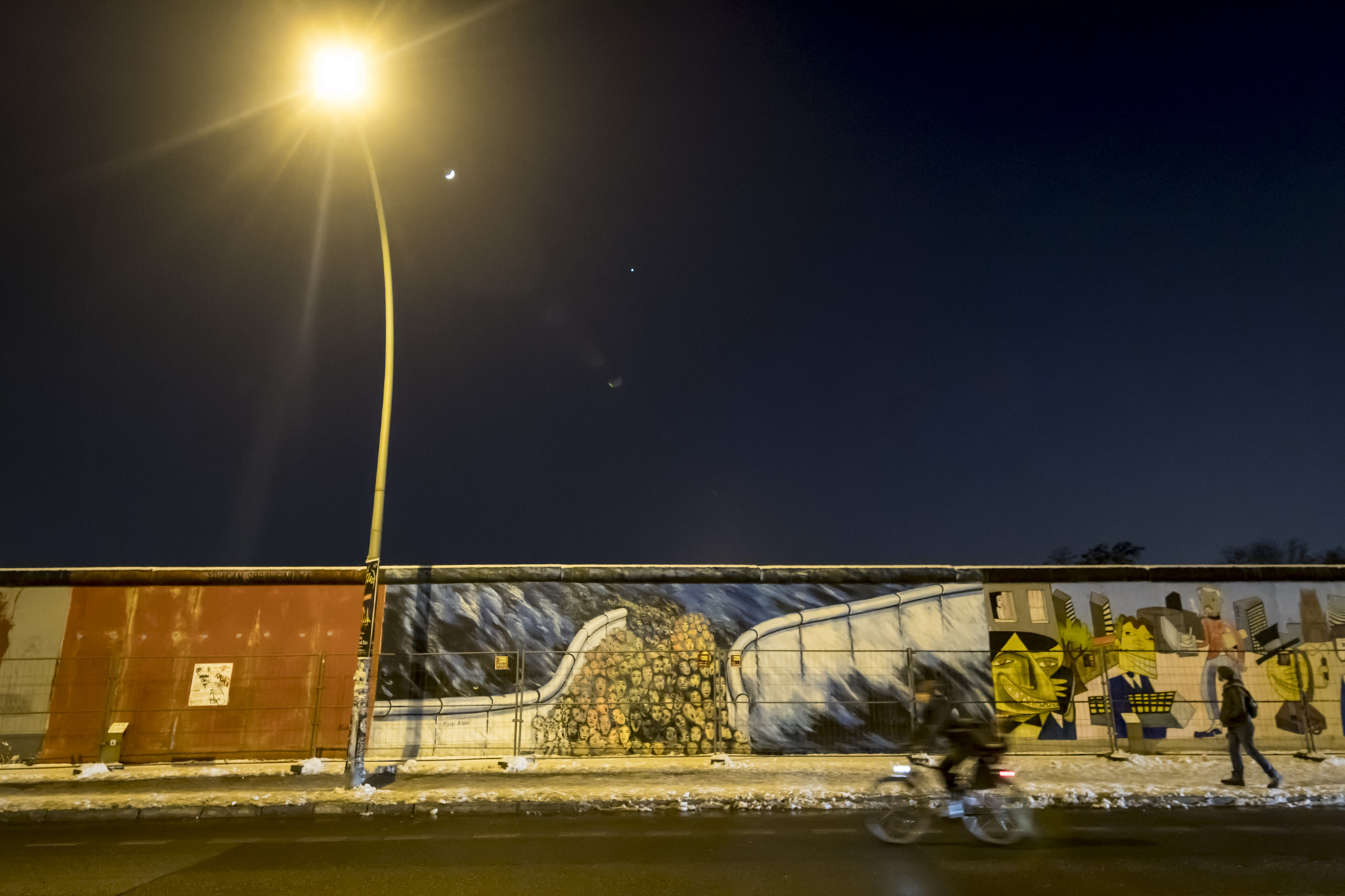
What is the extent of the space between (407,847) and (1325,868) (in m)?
9.03

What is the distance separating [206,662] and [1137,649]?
1937 cm

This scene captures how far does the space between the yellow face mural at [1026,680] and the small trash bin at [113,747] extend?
1723 centimetres

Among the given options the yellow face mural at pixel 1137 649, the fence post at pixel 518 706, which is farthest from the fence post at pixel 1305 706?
the fence post at pixel 518 706

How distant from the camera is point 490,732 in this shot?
16.2m

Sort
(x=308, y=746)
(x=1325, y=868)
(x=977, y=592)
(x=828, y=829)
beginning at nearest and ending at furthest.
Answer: (x=1325, y=868) < (x=828, y=829) < (x=308, y=746) < (x=977, y=592)

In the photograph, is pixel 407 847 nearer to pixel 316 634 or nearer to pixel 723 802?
pixel 723 802

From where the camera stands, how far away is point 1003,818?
834 centimetres

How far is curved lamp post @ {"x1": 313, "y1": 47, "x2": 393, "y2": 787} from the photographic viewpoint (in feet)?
39.6

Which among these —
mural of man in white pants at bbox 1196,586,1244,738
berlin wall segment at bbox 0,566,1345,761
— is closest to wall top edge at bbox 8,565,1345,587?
berlin wall segment at bbox 0,566,1345,761

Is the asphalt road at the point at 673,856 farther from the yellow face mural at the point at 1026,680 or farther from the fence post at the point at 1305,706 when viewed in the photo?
the yellow face mural at the point at 1026,680

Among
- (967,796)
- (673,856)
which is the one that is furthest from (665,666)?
(967,796)

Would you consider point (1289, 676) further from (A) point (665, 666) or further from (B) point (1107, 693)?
(A) point (665, 666)

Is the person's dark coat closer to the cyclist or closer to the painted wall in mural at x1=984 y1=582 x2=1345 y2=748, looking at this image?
the painted wall in mural at x1=984 y1=582 x2=1345 y2=748

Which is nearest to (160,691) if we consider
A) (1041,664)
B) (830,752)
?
(830,752)
